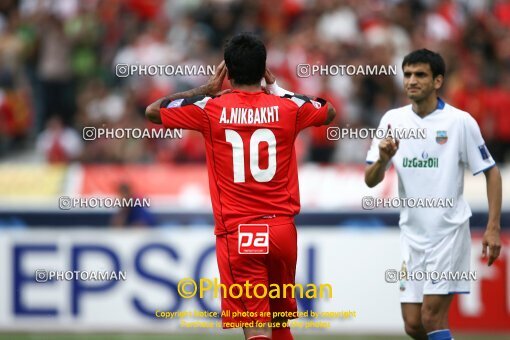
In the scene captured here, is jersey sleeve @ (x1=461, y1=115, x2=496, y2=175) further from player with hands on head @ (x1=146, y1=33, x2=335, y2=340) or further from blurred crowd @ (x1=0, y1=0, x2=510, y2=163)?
blurred crowd @ (x1=0, y1=0, x2=510, y2=163)

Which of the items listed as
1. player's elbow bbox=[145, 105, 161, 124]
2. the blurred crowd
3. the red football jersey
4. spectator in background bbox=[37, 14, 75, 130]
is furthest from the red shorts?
spectator in background bbox=[37, 14, 75, 130]

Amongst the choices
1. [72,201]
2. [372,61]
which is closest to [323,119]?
[72,201]

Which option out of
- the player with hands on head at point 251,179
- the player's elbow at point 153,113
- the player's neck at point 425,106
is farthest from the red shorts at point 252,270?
the player's neck at point 425,106

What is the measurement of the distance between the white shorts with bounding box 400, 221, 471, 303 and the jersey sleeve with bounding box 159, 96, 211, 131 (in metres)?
2.01

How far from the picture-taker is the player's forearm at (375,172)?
8469mm

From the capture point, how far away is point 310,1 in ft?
61.1

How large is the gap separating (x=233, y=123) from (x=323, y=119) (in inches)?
26.7

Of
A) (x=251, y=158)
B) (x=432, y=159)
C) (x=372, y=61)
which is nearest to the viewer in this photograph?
(x=251, y=158)

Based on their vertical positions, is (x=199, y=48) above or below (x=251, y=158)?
above

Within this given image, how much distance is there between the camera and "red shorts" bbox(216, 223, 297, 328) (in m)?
7.66

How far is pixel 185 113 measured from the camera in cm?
791

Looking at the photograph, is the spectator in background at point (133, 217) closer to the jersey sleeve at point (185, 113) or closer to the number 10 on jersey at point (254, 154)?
the jersey sleeve at point (185, 113)

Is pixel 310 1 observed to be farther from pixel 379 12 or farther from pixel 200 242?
pixel 200 242

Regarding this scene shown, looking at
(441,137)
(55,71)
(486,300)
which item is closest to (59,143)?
A: (55,71)
